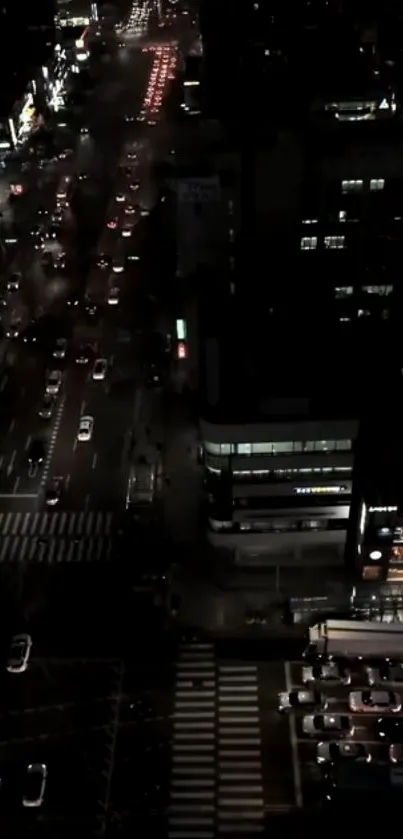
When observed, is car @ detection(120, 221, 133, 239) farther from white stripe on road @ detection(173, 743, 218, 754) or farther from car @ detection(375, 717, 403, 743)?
car @ detection(375, 717, 403, 743)

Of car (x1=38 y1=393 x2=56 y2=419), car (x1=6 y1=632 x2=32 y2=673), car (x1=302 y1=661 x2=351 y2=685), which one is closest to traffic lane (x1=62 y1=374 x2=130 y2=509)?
car (x1=38 y1=393 x2=56 y2=419)

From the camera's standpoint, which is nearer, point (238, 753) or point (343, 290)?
point (238, 753)

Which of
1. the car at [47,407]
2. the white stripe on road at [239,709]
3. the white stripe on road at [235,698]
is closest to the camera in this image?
the white stripe on road at [239,709]

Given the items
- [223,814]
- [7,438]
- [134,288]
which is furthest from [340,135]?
[223,814]

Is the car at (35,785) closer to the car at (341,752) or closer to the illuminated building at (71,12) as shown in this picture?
the car at (341,752)

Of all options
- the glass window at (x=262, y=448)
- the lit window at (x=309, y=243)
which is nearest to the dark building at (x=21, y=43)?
the lit window at (x=309, y=243)

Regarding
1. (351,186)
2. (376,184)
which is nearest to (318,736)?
(351,186)

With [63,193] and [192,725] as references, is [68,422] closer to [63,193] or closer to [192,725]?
[192,725]
